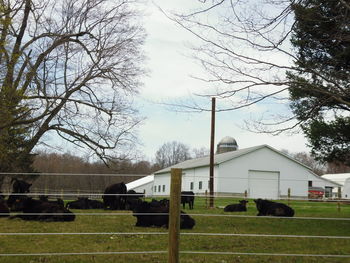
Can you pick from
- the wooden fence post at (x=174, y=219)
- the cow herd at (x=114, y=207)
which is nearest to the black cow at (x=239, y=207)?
the cow herd at (x=114, y=207)

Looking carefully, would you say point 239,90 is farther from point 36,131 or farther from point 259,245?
point 36,131

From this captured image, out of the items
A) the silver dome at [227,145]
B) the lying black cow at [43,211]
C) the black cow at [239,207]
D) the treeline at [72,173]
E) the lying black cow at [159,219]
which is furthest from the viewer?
the silver dome at [227,145]

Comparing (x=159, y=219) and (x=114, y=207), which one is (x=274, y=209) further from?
(x=114, y=207)

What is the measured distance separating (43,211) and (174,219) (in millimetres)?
7498

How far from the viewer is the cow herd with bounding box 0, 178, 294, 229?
34.1ft

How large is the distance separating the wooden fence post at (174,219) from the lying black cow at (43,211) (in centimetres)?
676

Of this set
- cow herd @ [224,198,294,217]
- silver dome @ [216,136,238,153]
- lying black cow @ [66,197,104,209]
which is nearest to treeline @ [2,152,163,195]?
lying black cow @ [66,197,104,209]

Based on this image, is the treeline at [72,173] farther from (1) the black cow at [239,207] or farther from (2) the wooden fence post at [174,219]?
(2) the wooden fence post at [174,219]

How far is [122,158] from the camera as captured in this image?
20.8 meters

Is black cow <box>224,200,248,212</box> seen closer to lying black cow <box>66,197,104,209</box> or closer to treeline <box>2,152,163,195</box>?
treeline <box>2,152,163,195</box>

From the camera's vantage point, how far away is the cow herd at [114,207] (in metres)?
10.4

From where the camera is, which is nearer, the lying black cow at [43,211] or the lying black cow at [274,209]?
the lying black cow at [43,211]

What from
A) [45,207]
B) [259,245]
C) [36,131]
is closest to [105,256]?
[259,245]

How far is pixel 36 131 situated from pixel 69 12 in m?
6.12
